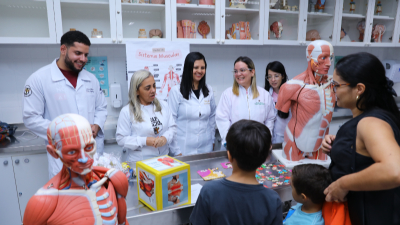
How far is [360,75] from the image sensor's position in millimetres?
1005

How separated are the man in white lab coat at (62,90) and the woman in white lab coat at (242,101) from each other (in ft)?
3.38

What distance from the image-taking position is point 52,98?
1.97m

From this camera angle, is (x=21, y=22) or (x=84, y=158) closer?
(x=84, y=158)

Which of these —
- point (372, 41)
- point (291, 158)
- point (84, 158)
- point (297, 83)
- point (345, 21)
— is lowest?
point (291, 158)

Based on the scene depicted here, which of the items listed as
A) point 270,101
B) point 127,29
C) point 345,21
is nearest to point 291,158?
point 270,101

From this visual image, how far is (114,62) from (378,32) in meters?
3.44

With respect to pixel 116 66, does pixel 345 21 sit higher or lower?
higher

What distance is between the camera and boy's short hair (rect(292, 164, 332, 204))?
1.14 meters

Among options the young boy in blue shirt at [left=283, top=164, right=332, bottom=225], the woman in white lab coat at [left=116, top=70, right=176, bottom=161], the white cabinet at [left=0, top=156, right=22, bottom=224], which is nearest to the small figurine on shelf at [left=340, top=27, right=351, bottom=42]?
the woman in white lab coat at [left=116, top=70, right=176, bottom=161]

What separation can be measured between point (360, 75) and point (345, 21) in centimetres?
285

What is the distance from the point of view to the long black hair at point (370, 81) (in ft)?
3.27

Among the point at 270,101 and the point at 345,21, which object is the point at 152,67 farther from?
the point at 345,21

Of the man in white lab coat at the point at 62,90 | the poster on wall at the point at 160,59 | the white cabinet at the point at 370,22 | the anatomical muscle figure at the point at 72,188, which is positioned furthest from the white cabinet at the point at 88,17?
the white cabinet at the point at 370,22

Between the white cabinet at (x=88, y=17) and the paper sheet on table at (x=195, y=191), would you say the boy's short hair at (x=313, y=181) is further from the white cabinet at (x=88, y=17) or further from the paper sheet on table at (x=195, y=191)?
the white cabinet at (x=88, y=17)
